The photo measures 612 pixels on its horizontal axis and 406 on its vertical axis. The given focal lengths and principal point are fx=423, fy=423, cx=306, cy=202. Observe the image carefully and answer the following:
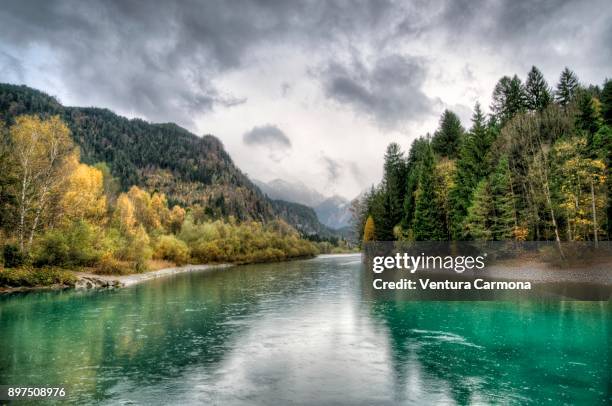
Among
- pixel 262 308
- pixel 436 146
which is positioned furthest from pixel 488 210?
pixel 436 146

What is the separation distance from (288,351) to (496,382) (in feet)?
32.2

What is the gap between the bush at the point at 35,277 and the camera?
47.0 meters

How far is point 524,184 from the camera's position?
178 ft

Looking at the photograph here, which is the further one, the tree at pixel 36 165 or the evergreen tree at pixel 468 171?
the evergreen tree at pixel 468 171

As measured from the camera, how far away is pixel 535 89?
3396 inches

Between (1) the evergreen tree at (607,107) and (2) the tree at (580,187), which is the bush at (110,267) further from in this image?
(1) the evergreen tree at (607,107)

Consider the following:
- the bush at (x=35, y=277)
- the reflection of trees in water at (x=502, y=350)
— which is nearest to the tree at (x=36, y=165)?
the bush at (x=35, y=277)

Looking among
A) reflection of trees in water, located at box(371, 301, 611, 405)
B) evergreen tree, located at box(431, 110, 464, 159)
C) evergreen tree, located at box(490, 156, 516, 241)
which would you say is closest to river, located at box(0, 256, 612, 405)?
reflection of trees in water, located at box(371, 301, 611, 405)

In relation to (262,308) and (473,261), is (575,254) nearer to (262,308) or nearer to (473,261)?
(473,261)

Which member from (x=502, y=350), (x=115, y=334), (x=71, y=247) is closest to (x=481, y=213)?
(x=502, y=350)

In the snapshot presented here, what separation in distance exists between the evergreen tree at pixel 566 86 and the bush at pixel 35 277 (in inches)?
3651

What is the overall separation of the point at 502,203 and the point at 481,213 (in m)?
2.97

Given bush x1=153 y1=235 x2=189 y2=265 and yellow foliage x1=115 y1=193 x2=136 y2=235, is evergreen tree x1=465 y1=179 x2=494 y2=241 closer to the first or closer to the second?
yellow foliage x1=115 y1=193 x2=136 y2=235

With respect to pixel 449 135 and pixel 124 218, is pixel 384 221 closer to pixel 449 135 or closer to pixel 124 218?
pixel 449 135
